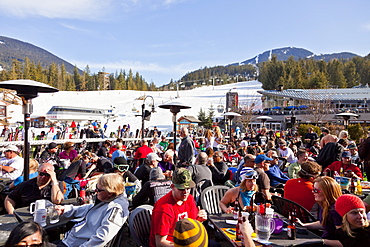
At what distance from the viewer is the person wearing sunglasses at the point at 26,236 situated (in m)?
1.90

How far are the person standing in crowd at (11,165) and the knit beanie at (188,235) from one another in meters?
4.70

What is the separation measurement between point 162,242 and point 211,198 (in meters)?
1.71

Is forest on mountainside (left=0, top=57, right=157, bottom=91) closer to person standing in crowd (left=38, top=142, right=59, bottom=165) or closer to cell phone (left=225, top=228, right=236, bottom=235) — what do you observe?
person standing in crowd (left=38, top=142, right=59, bottom=165)

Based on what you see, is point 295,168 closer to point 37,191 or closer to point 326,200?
point 326,200

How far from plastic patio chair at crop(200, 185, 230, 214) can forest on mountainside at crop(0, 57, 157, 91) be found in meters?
95.0

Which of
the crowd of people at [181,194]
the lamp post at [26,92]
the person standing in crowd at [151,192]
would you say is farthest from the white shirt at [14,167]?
the person standing in crowd at [151,192]

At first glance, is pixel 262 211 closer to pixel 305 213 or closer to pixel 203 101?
pixel 305 213

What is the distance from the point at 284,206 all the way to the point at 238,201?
0.64 m

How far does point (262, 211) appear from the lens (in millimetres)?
2633

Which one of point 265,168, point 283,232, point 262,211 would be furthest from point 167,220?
point 265,168

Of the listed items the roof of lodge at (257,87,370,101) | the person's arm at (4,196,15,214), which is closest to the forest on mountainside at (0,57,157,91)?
the roof of lodge at (257,87,370,101)

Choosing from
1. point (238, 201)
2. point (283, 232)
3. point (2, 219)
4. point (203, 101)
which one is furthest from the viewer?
point (203, 101)

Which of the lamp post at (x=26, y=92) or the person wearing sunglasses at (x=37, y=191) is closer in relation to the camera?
the person wearing sunglasses at (x=37, y=191)

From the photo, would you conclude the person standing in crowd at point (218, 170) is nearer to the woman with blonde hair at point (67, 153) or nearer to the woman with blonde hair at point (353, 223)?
the woman with blonde hair at point (353, 223)
